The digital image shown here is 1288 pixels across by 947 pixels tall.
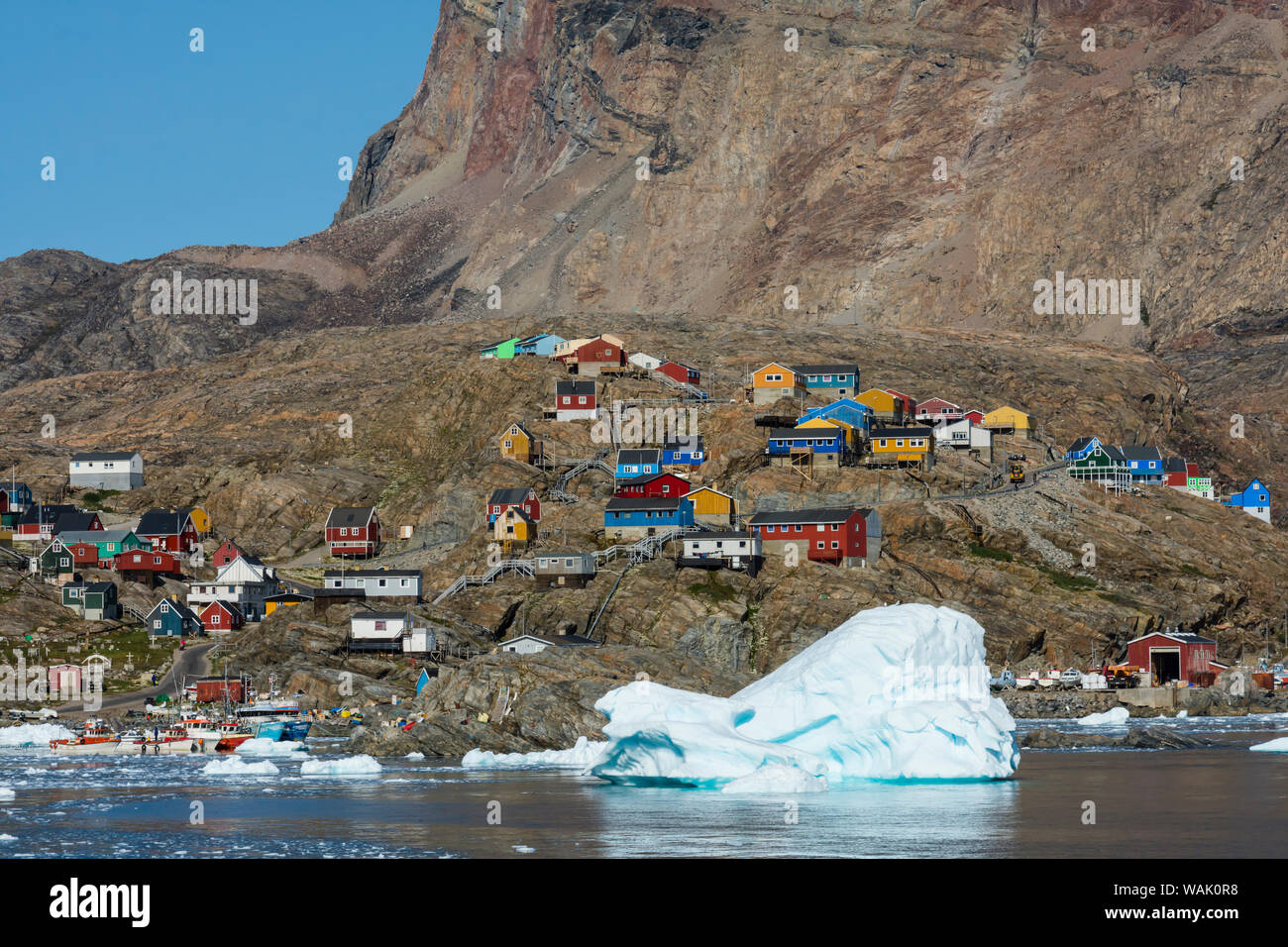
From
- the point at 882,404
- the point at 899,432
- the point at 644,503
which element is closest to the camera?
the point at 644,503

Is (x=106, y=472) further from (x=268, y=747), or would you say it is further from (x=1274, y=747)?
(x=1274, y=747)

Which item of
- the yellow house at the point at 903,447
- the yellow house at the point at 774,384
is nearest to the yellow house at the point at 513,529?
the yellow house at the point at 903,447

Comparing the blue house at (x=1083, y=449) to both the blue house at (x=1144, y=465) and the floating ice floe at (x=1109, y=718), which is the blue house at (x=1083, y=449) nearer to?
the blue house at (x=1144, y=465)

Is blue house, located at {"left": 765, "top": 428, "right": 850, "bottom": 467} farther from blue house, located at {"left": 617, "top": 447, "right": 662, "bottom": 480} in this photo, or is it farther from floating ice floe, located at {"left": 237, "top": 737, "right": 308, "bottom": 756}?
floating ice floe, located at {"left": 237, "top": 737, "right": 308, "bottom": 756}

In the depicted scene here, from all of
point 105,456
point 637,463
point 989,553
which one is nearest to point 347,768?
point 989,553

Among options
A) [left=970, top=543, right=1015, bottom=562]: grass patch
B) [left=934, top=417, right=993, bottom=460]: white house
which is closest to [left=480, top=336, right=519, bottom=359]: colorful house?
[left=934, top=417, right=993, bottom=460]: white house

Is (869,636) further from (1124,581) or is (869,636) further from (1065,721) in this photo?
(1124,581)

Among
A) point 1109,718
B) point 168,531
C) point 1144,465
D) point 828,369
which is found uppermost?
point 828,369

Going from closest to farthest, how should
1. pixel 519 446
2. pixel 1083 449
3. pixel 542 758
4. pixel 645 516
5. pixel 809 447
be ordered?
pixel 542 758, pixel 645 516, pixel 809 447, pixel 519 446, pixel 1083 449
